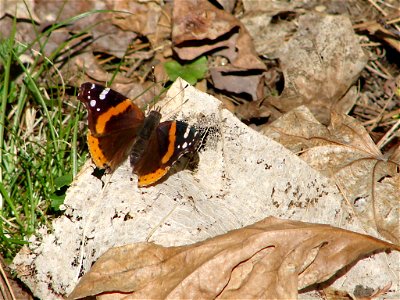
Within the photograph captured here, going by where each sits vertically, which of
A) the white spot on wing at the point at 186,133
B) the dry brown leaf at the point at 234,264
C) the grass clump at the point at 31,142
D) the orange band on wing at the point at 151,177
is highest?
the white spot on wing at the point at 186,133

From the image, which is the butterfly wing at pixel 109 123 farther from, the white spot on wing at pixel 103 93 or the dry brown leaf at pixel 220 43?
the dry brown leaf at pixel 220 43

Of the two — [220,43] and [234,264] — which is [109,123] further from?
[220,43]

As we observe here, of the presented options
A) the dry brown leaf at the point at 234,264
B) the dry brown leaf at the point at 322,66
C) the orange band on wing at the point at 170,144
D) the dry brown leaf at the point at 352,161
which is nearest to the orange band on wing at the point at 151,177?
the orange band on wing at the point at 170,144

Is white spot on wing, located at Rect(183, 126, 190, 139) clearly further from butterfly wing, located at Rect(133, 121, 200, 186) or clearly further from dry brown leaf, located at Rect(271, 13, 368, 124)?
dry brown leaf, located at Rect(271, 13, 368, 124)

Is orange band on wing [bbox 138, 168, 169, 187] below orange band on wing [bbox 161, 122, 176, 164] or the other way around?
below

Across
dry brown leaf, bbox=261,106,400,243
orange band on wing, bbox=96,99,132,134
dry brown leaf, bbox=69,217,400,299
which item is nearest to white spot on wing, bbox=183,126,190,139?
orange band on wing, bbox=96,99,132,134
